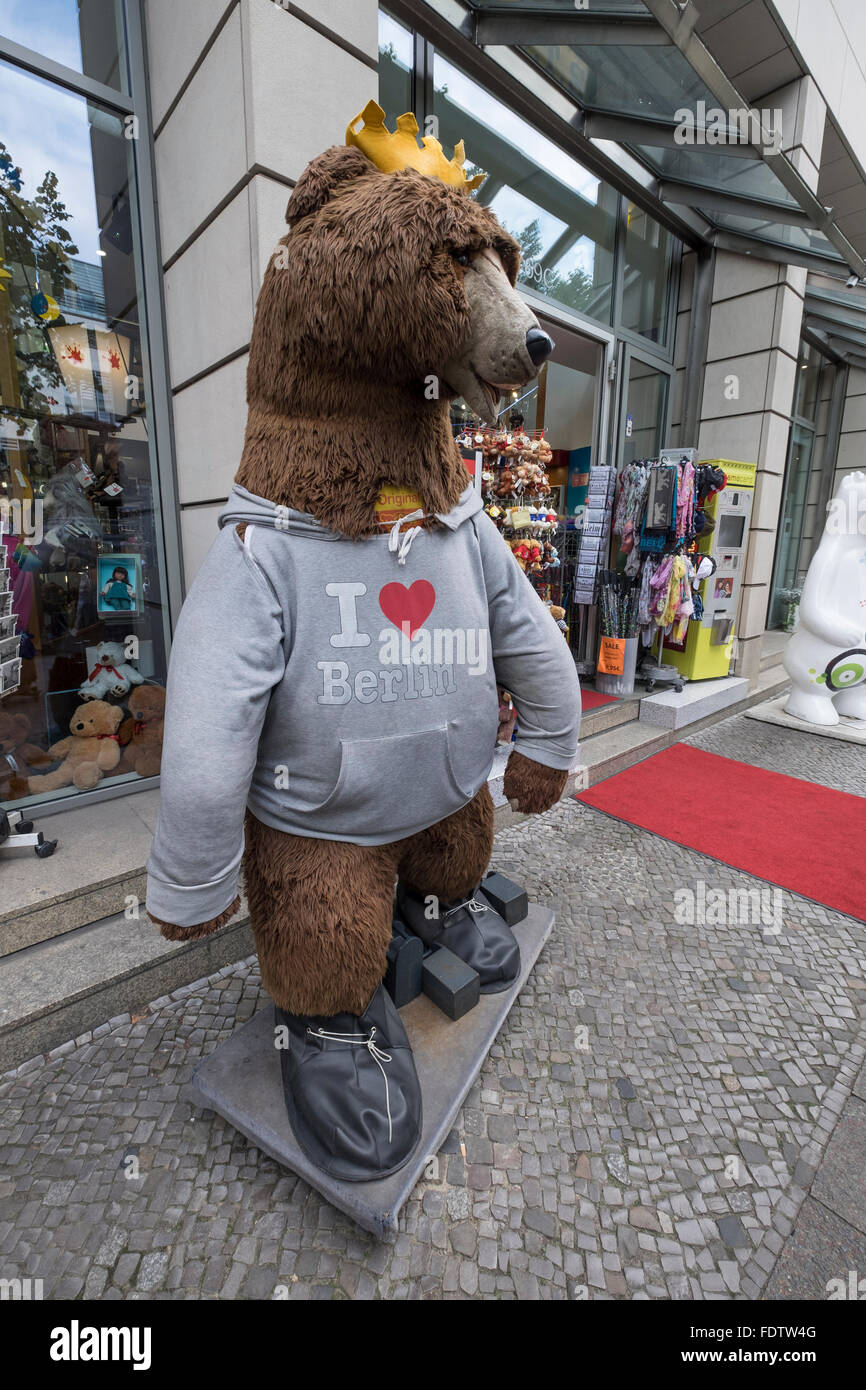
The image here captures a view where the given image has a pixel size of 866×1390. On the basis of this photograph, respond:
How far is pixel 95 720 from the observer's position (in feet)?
9.10

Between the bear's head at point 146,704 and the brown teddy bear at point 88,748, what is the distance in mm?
67

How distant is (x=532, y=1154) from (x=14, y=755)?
7.82 ft

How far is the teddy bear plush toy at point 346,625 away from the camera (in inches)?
42.8

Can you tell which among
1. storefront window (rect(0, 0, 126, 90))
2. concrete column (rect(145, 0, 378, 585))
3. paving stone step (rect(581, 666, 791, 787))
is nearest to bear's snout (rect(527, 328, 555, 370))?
concrete column (rect(145, 0, 378, 585))

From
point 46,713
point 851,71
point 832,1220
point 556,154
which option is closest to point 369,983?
point 832,1220

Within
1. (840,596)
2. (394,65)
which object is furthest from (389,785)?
(840,596)

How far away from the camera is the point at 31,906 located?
1.89 m

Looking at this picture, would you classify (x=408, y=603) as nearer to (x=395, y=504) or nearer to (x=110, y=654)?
(x=395, y=504)

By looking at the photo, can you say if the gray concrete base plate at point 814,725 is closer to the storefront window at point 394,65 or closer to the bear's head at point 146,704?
the bear's head at point 146,704

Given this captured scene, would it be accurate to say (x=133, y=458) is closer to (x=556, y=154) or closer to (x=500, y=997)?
(x=500, y=997)

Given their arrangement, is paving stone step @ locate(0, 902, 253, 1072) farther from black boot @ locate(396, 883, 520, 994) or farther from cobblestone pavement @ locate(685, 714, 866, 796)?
cobblestone pavement @ locate(685, 714, 866, 796)

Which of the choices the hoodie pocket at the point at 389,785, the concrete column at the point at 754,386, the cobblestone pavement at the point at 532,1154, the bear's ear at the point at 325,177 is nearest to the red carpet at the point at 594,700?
the concrete column at the point at 754,386

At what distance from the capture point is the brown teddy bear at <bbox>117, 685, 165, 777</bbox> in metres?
2.83

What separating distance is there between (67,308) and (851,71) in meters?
5.10
